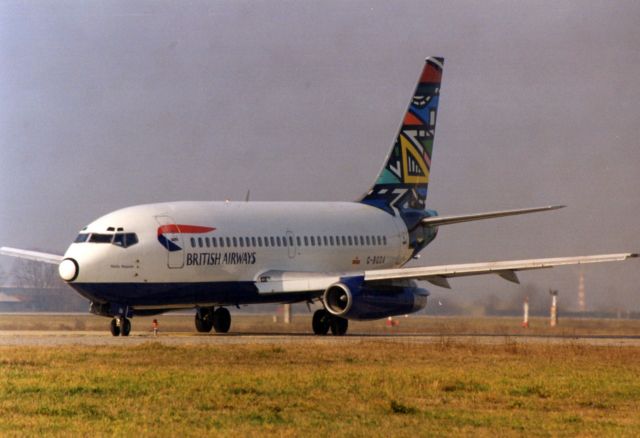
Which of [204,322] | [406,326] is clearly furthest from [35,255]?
[406,326]

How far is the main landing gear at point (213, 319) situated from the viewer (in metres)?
47.8

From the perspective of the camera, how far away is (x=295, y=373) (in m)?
28.8

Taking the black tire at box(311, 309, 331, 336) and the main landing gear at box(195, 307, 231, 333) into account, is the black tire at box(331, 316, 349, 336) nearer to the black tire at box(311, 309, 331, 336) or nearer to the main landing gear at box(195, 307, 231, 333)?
the black tire at box(311, 309, 331, 336)

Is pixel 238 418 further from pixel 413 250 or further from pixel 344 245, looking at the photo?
pixel 413 250

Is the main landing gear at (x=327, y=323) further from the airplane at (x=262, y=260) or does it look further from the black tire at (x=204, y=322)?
the black tire at (x=204, y=322)

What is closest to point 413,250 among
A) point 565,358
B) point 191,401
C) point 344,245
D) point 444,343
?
point 344,245

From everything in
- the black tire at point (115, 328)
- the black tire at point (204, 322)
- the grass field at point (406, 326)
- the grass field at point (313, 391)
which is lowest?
the grass field at point (313, 391)

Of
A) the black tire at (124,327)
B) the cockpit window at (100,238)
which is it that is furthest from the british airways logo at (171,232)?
the black tire at (124,327)

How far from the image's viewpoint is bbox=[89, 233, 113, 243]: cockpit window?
138 ft

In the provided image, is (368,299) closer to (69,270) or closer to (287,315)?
(69,270)

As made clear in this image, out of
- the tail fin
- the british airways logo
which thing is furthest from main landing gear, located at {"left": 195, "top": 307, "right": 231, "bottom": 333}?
the tail fin

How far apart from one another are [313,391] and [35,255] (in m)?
25.2

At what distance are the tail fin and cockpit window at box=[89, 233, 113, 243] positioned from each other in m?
14.0

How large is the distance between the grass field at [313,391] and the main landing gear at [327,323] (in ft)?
35.1
